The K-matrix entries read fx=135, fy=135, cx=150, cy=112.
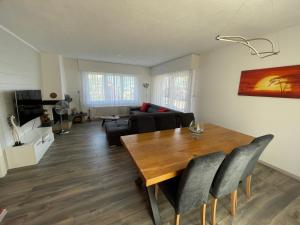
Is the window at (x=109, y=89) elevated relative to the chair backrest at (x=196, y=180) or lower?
elevated

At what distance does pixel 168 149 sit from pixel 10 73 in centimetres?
336

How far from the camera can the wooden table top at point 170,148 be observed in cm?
122

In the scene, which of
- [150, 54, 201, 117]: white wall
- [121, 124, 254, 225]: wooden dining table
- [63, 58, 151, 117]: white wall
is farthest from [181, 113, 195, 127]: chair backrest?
[63, 58, 151, 117]: white wall

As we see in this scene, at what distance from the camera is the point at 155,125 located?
2930 millimetres

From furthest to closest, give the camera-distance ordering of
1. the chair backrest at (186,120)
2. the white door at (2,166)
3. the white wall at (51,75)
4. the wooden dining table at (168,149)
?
the white wall at (51,75) → the chair backrest at (186,120) → the white door at (2,166) → the wooden dining table at (168,149)

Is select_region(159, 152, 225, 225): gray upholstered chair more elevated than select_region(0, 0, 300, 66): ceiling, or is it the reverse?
select_region(0, 0, 300, 66): ceiling

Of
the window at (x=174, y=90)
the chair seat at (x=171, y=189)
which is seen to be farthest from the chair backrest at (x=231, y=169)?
the window at (x=174, y=90)

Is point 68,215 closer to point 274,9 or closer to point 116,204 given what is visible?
point 116,204

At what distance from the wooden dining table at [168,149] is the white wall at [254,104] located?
1.00m

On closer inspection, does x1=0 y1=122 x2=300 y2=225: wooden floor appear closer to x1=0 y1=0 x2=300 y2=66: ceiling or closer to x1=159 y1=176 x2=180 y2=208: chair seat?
x1=159 y1=176 x2=180 y2=208: chair seat

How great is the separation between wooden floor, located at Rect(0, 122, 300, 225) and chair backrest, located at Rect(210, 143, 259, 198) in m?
0.47

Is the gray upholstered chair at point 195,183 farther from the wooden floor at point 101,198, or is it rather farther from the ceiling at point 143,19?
the ceiling at point 143,19

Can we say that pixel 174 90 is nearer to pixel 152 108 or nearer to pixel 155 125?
pixel 152 108

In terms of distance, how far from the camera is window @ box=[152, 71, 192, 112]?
4574 millimetres
